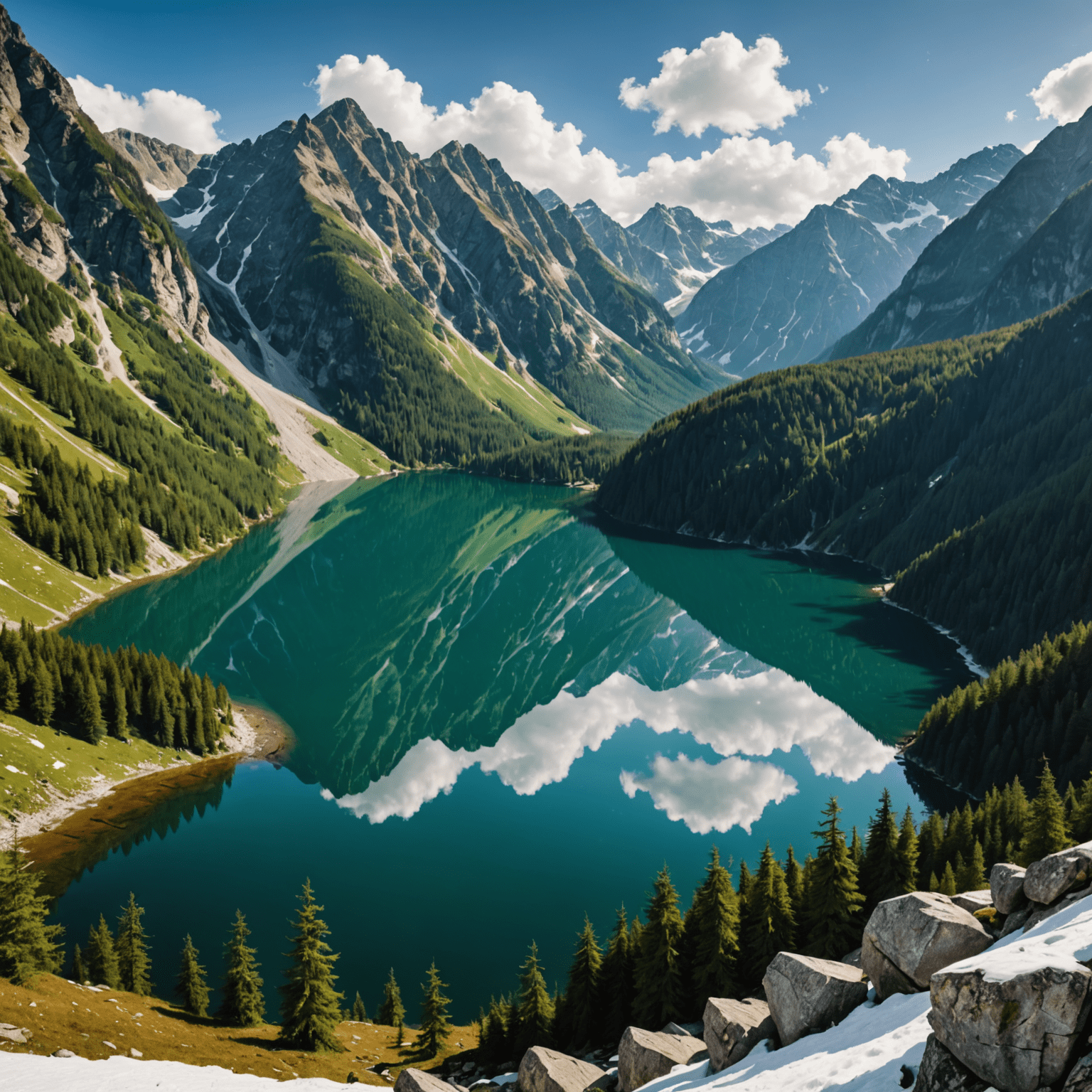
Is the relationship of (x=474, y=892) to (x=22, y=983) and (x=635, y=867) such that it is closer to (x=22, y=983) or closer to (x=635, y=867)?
(x=635, y=867)

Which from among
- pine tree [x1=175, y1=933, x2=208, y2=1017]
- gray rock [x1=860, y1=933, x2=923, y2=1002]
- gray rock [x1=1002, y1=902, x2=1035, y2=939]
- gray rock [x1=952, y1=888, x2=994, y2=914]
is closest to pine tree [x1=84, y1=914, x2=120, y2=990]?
pine tree [x1=175, y1=933, x2=208, y2=1017]

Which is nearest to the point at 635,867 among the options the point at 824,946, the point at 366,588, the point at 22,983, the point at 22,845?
the point at 824,946

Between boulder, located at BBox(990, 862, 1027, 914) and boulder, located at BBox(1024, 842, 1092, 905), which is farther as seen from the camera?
boulder, located at BBox(990, 862, 1027, 914)

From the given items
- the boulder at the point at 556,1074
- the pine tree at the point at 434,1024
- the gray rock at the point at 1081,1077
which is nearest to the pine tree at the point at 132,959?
the pine tree at the point at 434,1024

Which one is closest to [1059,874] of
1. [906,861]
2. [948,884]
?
[948,884]

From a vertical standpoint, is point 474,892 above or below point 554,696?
below

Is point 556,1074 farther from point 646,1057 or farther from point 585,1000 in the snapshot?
point 585,1000

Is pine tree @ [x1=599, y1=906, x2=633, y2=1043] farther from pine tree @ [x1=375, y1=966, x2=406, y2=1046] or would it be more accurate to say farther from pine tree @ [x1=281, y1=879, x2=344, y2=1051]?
pine tree @ [x1=281, y1=879, x2=344, y2=1051]
